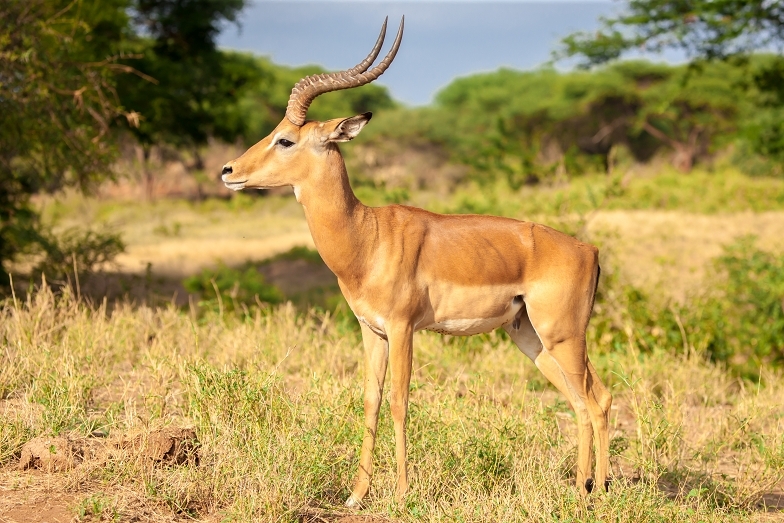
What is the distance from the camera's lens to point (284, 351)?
762cm

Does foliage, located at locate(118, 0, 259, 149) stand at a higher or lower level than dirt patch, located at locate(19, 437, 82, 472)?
higher

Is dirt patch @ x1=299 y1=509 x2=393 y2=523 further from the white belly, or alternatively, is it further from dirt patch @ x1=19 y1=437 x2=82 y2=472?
dirt patch @ x1=19 y1=437 x2=82 y2=472

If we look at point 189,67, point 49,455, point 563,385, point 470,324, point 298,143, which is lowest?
point 49,455

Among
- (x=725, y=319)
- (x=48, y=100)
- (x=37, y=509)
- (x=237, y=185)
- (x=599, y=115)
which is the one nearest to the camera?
(x=37, y=509)

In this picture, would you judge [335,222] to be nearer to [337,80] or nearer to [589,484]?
[337,80]

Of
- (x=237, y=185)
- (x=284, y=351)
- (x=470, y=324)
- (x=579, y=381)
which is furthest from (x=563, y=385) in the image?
(x=284, y=351)

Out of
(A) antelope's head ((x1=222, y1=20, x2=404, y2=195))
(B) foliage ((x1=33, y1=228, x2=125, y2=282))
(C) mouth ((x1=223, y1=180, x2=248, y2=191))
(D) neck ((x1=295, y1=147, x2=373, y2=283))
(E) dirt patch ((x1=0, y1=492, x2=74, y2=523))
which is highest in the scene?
(A) antelope's head ((x1=222, y1=20, x2=404, y2=195))

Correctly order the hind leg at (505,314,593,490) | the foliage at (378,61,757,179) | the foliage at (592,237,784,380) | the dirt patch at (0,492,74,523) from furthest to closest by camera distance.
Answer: the foliage at (378,61,757,179) → the foliage at (592,237,784,380) → the hind leg at (505,314,593,490) → the dirt patch at (0,492,74,523)

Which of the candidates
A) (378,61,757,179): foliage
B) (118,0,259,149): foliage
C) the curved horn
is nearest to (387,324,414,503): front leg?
the curved horn

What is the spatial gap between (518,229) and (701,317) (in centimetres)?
531

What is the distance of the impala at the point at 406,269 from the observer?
4898 millimetres

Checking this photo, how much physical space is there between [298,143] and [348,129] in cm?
30

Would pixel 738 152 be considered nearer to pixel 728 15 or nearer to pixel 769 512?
pixel 728 15

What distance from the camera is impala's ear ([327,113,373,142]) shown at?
15.8 ft
